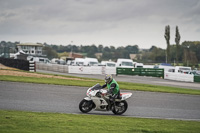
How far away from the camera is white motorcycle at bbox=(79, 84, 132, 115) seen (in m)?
12.9

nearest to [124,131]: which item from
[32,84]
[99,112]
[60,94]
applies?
[99,112]

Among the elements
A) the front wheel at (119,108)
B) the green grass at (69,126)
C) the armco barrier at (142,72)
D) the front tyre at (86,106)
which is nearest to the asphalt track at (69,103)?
the front tyre at (86,106)

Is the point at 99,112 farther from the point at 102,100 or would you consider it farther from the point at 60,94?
the point at 60,94

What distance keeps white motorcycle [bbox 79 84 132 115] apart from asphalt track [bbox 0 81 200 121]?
18.2 inches

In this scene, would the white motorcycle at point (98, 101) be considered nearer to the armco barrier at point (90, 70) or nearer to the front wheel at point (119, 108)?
the front wheel at point (119, 108)

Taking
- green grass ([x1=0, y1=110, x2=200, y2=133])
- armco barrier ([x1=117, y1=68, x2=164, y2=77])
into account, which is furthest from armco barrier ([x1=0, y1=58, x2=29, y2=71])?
green grass ([x1=0, y1=110, x2=200, y2=133])

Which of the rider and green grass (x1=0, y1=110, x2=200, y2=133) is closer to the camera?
green grass (x1=0, y1=110, x2=200, y2=133)

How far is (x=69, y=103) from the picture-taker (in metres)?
15.7

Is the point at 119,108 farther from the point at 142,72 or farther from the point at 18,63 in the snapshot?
the point at 142,72

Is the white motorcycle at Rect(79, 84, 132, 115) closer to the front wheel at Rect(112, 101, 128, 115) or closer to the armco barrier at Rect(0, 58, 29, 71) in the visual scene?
the front wheel at Rect(112, 101, 128, 115)

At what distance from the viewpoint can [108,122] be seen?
36.0ft

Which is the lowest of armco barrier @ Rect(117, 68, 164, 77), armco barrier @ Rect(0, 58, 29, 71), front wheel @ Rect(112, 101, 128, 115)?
front wheel @ Rect(112, 101, 128, 115)

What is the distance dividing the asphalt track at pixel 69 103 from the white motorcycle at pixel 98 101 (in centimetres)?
46

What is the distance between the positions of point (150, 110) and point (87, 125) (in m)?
6.58
